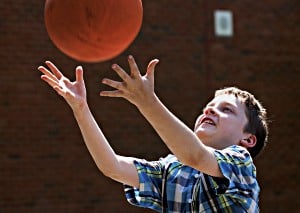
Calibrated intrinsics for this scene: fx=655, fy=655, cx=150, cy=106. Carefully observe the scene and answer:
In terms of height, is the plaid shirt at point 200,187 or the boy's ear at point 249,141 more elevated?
the boy's ear at point 249,141

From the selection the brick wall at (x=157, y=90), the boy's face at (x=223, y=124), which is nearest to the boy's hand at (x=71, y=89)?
the boy's face at (x=223, y=124)

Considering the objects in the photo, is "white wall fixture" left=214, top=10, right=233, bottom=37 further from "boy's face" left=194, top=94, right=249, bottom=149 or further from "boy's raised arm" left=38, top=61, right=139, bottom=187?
"boy's raised arm" left=38, top=61, right=139, bottom=187

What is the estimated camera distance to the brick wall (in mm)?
7820

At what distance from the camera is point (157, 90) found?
851 centimetres

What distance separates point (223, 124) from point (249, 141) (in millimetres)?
199

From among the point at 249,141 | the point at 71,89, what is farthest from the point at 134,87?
the point at 249,141

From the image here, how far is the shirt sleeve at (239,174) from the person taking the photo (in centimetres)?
308

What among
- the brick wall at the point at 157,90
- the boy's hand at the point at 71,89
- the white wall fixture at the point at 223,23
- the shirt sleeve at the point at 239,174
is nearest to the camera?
the shirt sleeve at the point at 239,174

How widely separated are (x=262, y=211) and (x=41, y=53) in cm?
373

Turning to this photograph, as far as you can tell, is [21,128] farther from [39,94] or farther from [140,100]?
[140,100]

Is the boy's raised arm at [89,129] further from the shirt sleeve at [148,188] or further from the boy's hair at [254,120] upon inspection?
the boy's hair at [254,120]

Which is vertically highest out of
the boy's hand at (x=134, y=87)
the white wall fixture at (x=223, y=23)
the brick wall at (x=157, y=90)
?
the white wall fixture at (x=223, y=23)

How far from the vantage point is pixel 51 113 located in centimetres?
795

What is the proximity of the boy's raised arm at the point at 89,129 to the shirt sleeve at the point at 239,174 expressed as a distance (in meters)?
0.60
